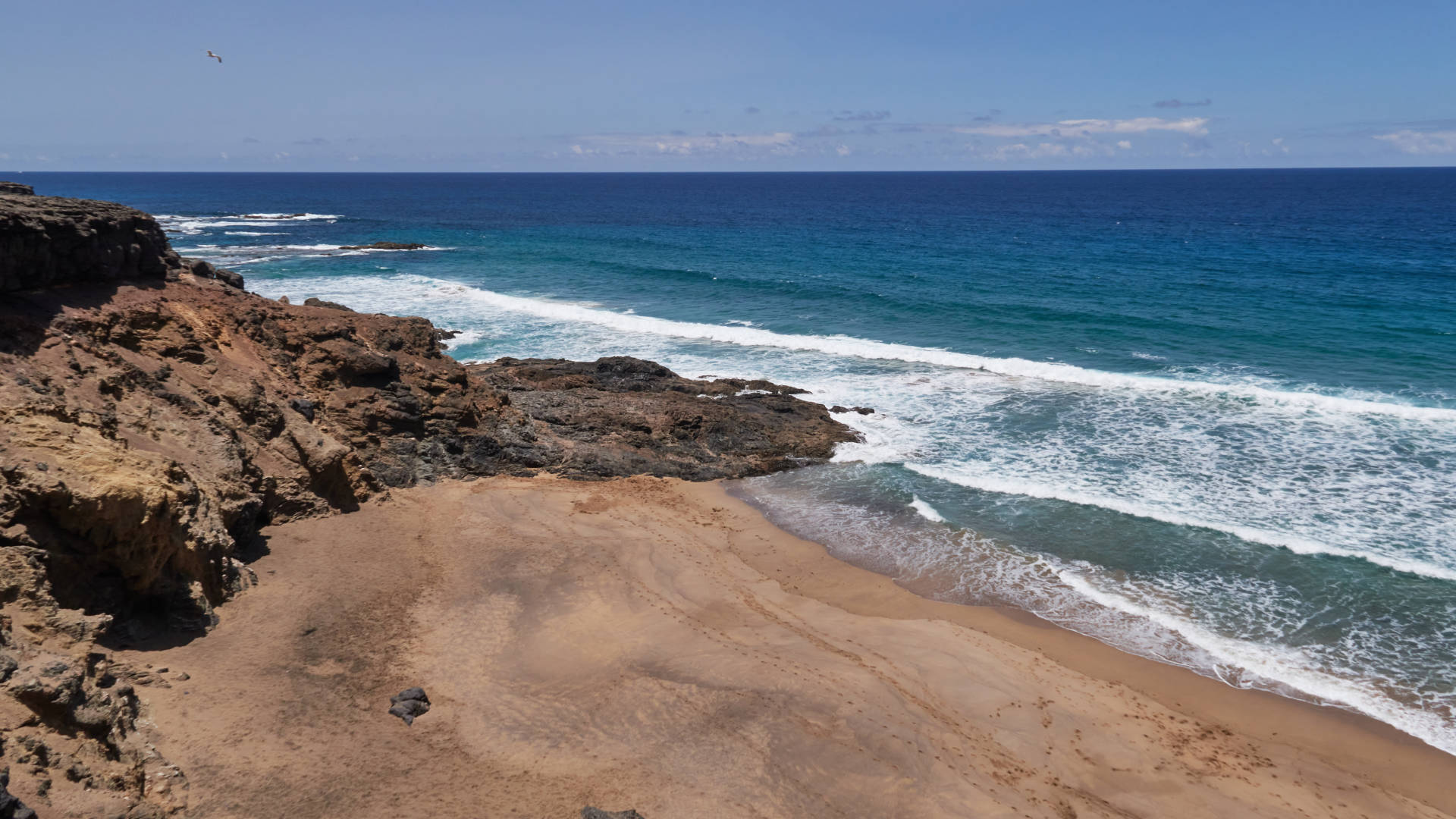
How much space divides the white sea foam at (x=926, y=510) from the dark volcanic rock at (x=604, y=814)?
11.5 m

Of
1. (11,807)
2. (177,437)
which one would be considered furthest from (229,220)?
(11,807)

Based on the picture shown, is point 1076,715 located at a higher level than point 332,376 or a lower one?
lower

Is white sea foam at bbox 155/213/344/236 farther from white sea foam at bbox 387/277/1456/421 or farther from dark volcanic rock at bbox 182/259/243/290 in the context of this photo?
dark volcanic rock at bbox 182/259/243/290

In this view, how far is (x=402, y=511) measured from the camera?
16219mm

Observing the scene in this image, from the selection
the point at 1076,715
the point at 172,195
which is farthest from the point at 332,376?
the point at 172,195

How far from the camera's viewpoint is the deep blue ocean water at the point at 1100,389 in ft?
50.1

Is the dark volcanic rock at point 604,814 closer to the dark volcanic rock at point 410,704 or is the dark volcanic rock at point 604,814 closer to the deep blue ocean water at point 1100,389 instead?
the dark volcanic rock at point 410,704

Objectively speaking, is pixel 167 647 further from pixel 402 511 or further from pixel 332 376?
pixel 332 376

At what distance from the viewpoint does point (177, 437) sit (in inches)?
515

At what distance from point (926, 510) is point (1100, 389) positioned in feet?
39.0

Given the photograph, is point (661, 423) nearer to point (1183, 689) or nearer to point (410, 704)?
point (410, 704)

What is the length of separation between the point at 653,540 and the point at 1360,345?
96.8 ft

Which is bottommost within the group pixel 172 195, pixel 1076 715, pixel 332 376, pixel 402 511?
pixel 1076 715

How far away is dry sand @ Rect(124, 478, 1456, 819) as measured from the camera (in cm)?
895
